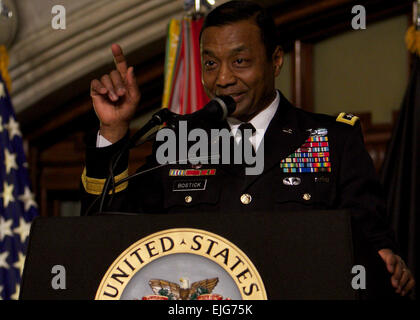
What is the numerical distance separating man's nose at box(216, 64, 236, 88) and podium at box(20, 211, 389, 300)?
717 mm

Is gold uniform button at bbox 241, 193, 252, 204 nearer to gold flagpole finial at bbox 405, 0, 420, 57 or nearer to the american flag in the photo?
gold flagpole finial at bbox 405, 0, 420, 57

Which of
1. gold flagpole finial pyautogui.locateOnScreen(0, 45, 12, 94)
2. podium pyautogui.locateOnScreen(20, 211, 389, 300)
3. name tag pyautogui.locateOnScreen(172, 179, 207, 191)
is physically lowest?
podium pyautogui.locateOnScreen(20, 211, 389, 300)

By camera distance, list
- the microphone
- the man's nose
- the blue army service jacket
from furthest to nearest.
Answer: the man's nose < the blue army service jacket < the microphone

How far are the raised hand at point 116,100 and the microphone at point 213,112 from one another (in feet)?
0.58

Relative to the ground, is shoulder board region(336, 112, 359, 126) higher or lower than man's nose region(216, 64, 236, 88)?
lower

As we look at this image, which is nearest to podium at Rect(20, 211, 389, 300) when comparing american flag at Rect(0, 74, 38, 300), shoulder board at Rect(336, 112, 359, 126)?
shoulder board at Rect(336, 112, 359, 126)

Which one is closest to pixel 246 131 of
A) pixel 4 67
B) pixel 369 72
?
pixel 369 72

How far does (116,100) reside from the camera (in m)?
1.41

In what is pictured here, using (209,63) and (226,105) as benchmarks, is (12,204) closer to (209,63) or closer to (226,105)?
(209,63)

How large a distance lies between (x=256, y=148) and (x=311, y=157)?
145mm

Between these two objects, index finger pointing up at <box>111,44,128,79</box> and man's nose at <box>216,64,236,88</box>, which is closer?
index finger pointing up at <box>111,44,128,79</box>

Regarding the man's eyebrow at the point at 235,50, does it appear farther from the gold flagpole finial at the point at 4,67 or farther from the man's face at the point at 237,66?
the gold flagpole finial at the point at 4,67

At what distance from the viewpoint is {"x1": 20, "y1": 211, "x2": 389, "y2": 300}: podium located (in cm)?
91
